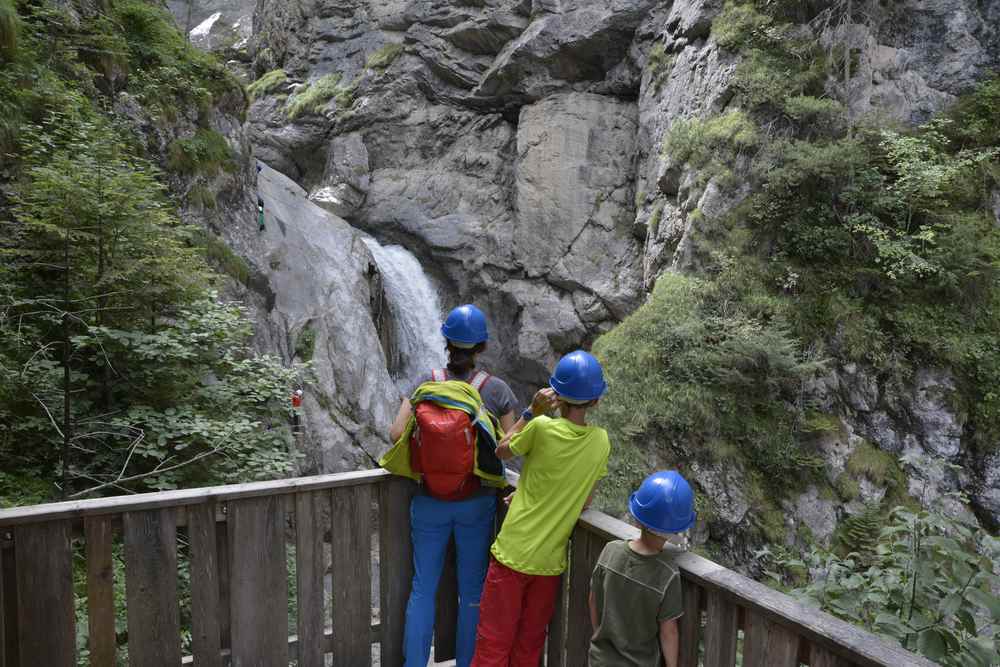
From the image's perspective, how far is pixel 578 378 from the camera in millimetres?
2408

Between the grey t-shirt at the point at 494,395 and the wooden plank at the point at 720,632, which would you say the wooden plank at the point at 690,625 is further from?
the grey t-shirt at the point at 494,395

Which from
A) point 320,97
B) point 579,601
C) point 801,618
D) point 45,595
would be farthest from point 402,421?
point 320,97

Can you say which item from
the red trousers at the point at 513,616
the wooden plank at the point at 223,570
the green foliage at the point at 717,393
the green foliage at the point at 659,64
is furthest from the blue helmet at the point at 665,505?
the green foliage at the point at 659,64

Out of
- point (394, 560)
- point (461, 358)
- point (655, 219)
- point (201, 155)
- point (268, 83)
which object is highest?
point (268, 83)

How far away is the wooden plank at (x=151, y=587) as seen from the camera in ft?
7.98

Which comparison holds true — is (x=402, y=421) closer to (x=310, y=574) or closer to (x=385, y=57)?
(x=310, y=574)

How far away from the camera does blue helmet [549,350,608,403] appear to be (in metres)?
2.41

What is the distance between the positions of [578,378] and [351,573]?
1572 millimetres

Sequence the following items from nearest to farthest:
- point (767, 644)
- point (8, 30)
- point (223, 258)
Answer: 1. point (767, 644)
2. point (8, 30)
3. point (223, 258)

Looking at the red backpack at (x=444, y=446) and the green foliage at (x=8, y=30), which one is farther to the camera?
the green foliage at (x=8, y=30)

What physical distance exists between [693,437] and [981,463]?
15.3 ft

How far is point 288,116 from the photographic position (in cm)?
2241

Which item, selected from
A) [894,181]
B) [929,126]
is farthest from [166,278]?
[929,126]

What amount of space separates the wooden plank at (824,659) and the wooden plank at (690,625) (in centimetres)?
42
